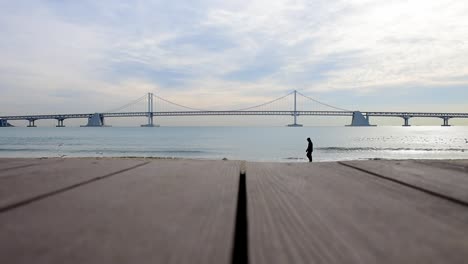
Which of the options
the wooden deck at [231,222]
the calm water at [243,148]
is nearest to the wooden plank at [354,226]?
the wooden deck at [231,222]

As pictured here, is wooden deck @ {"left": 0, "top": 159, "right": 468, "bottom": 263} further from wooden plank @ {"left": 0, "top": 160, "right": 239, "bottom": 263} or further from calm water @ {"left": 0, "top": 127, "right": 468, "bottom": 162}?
calm water @ {"left": 0, "top": 127, "right": 468, "bottom": 162}

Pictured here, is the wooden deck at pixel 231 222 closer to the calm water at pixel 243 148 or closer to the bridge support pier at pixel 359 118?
the calm water at pixel 243 148

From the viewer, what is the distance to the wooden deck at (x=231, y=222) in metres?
0.29

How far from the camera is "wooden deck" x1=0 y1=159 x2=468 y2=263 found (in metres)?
0.29

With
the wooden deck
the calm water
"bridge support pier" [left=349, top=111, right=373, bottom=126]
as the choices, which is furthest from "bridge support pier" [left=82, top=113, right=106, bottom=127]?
the wooden deck

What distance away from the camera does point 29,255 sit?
29 cm

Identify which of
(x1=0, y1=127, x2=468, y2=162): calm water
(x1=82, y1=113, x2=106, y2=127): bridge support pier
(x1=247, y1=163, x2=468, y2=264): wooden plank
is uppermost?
(x1=82, y1=113, x2=106, y2=127): bridge support pier

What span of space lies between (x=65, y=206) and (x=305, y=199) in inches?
14.7

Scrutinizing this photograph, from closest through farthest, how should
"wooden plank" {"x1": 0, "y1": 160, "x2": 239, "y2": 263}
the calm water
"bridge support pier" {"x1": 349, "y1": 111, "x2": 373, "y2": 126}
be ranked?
"wooden plank" {"x1": 0, "y1": 160, "x2": 239, "y2": 263} < the calm water < "bridge support pier" {"x1": 349, "y1": 111, "x2": 373, "y2": 126}

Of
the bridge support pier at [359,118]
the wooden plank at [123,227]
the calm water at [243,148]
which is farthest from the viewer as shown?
the bridge support pier at [359,118]

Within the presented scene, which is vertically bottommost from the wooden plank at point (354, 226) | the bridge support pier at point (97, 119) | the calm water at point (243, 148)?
the calm water at point (243, 148)

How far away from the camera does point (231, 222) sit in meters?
0.38

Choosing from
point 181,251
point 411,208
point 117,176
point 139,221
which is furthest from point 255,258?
point 117,176

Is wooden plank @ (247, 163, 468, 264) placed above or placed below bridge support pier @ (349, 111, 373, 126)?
below
